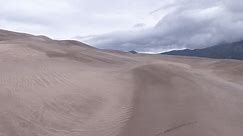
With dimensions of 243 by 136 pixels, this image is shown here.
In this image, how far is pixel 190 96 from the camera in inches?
442

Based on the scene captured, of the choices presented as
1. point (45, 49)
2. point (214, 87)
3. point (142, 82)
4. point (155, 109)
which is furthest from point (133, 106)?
point (45, 49)

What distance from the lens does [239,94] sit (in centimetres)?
1250

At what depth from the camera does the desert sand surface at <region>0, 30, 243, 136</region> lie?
9.06 m

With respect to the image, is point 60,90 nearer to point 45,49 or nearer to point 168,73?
point 168,73

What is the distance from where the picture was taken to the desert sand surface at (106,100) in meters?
9.06

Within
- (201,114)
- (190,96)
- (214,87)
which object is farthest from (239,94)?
(201,114)

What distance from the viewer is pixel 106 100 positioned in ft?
35.5

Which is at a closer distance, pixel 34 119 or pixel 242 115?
pixel 34 119

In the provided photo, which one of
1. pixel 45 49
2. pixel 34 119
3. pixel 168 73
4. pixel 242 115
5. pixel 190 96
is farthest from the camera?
pixel 45 49

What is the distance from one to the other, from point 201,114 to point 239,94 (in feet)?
9.35

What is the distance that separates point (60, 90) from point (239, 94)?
14.0 ft

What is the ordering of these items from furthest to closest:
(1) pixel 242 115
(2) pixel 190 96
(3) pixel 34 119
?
1. (2) pixel 190 96
2. (1) pixel 242 115
3. (3) pixel 34 119

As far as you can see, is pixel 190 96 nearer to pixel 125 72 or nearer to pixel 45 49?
pixel 125 72

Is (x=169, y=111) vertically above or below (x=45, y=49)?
below
